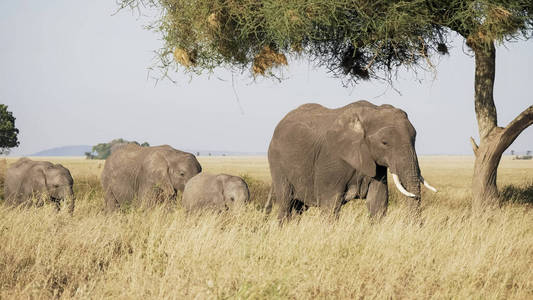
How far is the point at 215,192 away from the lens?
1458 cm

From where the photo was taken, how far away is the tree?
213 ft

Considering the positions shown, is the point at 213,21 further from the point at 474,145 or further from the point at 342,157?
the point at 474,145

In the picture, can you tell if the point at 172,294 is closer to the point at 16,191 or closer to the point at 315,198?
the point at 315,198

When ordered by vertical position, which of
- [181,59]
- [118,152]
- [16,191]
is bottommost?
[16,191]

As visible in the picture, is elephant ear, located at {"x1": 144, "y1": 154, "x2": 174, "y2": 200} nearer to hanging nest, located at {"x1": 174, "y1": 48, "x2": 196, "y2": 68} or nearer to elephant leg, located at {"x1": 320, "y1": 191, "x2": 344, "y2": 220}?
hanging nest, located at {"x1": 174, "y1": 48, "x2": 196, "y2": 68}

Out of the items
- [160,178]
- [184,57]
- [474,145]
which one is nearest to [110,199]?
[160,178]

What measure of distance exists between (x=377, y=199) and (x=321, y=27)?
516 cm

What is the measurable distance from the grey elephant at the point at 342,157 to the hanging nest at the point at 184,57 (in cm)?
291

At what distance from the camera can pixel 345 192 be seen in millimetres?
11062

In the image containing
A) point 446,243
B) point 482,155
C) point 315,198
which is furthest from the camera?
point 482,155

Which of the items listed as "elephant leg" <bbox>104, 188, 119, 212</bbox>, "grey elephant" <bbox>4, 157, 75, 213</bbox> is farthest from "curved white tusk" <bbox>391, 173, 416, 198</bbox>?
"grey elephant" <bbox>4, 157, 75, 213</bbox>

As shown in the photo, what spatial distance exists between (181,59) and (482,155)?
7835mm

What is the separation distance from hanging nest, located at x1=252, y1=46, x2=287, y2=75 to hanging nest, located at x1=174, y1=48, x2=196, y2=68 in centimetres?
153

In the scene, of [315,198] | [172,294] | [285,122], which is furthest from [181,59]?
[172,294]
